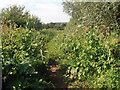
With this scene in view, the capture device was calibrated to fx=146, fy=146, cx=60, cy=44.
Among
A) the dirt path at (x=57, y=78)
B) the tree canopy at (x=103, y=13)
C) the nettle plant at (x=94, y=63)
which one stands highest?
the tree canopy at (x=103, y=13)

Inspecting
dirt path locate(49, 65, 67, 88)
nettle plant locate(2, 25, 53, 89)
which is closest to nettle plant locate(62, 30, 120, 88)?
dirt path locate(49, 65, 67, 88)

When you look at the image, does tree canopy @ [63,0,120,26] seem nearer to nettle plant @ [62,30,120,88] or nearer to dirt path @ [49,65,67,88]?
nettle plant @ [62,30,120,88]

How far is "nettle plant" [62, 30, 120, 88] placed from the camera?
3596 mm

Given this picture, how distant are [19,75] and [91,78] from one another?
198 centimetres

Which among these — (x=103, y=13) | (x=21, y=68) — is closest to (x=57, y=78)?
(x=21, y=68)

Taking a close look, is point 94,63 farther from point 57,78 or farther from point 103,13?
point 103,13

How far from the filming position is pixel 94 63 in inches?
150

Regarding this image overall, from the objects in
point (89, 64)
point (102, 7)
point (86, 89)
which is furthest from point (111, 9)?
point (86, 89)

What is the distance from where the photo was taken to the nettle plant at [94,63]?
3.60 meters

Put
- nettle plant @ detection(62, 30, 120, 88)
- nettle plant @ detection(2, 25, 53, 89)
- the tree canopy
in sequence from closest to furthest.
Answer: nettle plant @ detection(2, 25, 53, 89) < nettle plant @ detection(62, 30, 120, 88) < the tree canopy

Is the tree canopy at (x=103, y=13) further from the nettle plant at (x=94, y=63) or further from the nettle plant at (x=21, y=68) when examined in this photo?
the nettle plant at (x=21, y=68)

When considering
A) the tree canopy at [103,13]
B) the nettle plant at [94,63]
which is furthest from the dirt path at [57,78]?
the tree canopy at [103,13]

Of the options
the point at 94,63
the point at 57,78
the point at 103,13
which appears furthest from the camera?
the point at 103,13

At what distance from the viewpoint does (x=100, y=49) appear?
395cm
